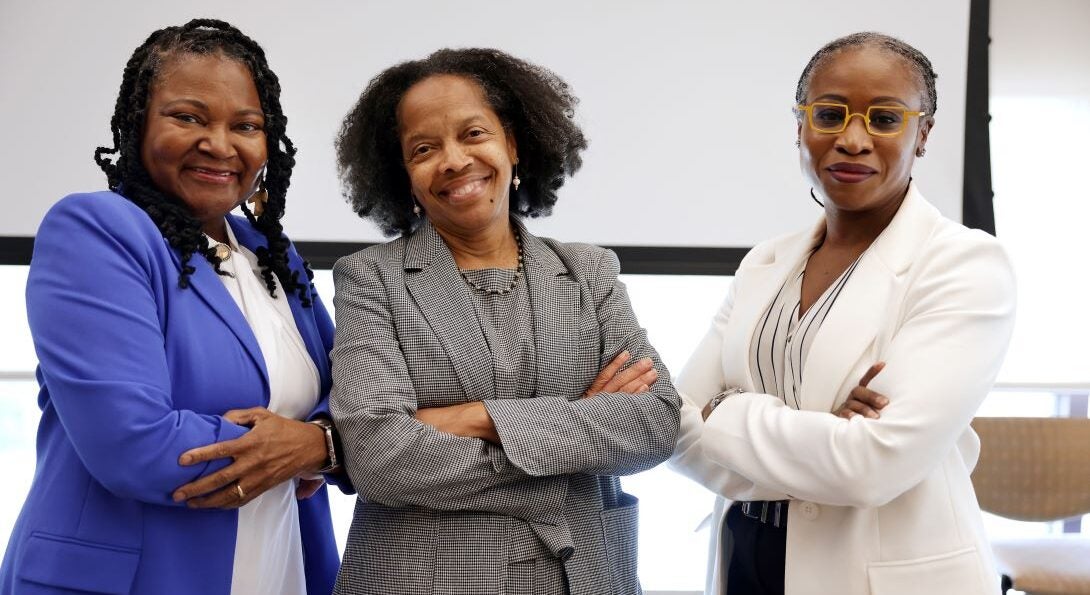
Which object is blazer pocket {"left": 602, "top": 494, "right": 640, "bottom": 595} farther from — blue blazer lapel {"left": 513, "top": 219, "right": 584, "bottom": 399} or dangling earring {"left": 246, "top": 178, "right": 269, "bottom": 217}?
dangling earring {"left": 246, "top": 178, "right": 269, "bottom": 217}

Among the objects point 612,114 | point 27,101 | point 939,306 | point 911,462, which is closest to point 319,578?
point 911,462

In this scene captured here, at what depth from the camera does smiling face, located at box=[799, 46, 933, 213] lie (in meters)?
2.02

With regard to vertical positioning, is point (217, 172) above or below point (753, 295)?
above

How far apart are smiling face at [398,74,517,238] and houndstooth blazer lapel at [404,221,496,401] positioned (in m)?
0.09

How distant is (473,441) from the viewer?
6.11 feet

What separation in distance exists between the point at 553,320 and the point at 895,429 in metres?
0.72

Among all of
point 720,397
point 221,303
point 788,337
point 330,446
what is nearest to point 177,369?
point 221,303

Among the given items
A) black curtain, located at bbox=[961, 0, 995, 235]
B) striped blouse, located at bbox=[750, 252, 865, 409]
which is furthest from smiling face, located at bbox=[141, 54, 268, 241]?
black curtain, located at bbox=[961, 0, 995, 235]

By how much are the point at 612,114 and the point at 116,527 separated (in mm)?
2948

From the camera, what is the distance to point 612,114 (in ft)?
13.9

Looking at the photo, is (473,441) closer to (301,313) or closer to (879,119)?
(301,313)

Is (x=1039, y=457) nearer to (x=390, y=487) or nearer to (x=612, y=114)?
(x=612, y=114)

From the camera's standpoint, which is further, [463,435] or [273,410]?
[273,410]

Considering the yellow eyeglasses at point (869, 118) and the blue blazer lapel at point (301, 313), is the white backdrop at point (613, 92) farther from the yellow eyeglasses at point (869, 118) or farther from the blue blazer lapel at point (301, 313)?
the yellow eyeglasses at point (869, 118)
